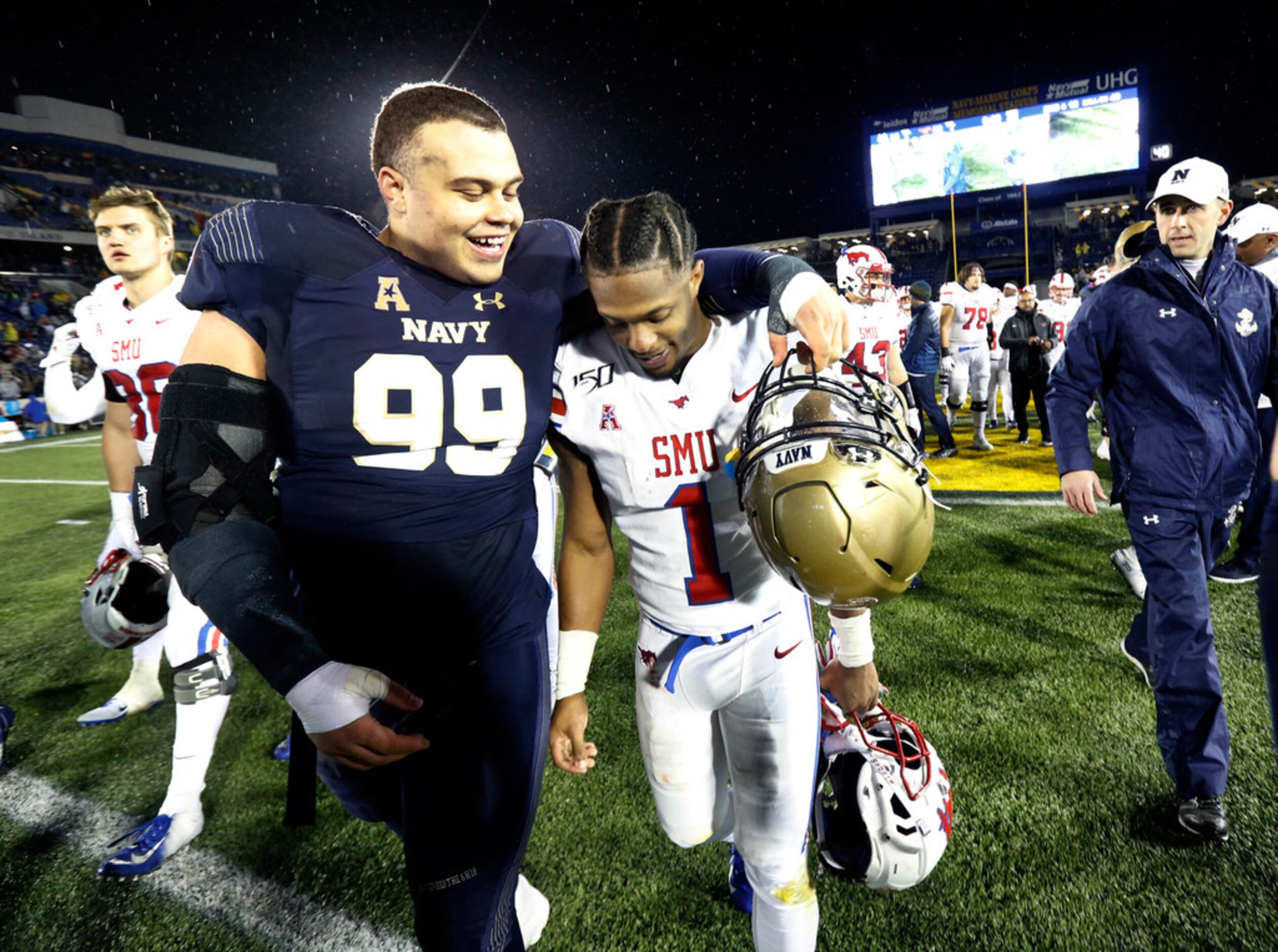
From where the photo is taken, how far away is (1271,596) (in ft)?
3.66

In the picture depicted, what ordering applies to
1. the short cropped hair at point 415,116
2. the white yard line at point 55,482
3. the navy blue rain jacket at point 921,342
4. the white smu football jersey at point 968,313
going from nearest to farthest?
1. the short cropped hair at point 415,116
2. the navy blue rain jacket at point 921,342
3. the white smu football jersey at point 968,313
4. the white yard line at point 55,482

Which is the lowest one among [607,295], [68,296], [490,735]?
[490,735]

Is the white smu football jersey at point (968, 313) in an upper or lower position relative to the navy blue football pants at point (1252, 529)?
upper

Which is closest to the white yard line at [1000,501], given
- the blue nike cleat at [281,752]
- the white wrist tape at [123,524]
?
the blue nike cleat at [281,752]

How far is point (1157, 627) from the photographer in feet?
A: 7.82

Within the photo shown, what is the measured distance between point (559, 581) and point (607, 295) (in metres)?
0.79

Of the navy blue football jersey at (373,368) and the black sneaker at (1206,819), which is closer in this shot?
the navy blue football jersey at (373,368)

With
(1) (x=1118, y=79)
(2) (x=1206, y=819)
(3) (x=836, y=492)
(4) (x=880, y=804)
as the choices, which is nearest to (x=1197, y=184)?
(2) (x=1206, y=819)

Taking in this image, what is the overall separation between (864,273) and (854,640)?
15.2 feet

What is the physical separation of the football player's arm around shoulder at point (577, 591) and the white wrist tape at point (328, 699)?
723 mm

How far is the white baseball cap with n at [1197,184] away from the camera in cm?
239

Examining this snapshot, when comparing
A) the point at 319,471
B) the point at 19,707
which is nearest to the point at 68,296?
the point at 19,707

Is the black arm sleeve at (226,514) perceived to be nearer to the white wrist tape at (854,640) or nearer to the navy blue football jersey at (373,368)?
the navy blue football jersey at (373,368)

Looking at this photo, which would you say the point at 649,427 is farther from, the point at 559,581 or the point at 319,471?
the point at 319,471
